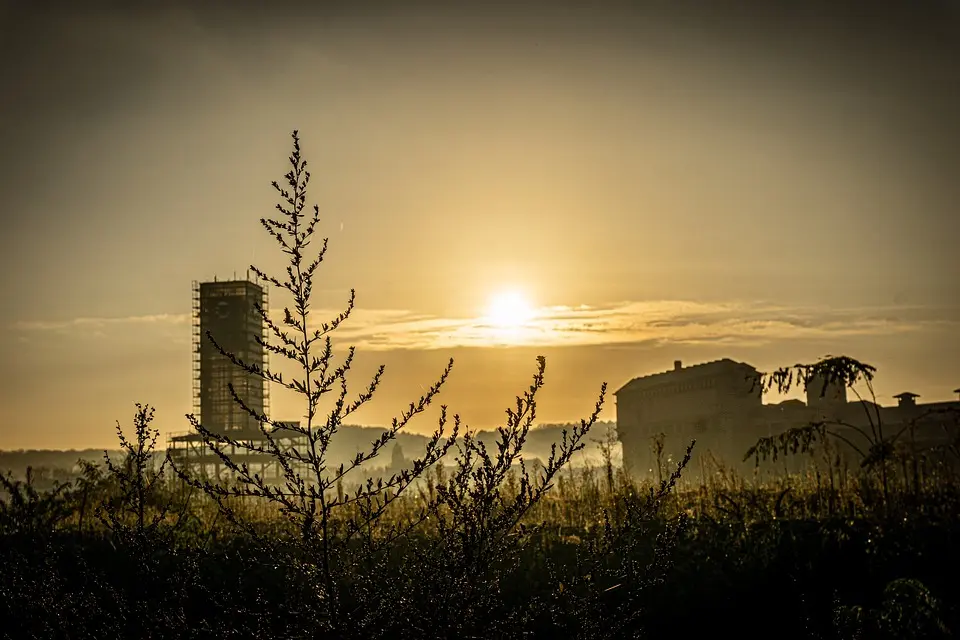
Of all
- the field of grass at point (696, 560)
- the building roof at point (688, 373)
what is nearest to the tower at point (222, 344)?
the building roof at point (688, 373)

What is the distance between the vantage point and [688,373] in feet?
152

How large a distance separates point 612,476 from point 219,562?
17.0ft

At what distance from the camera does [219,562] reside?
8.61 m

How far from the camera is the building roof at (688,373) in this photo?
43406mm

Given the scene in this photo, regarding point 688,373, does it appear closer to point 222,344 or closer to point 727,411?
point 727,411

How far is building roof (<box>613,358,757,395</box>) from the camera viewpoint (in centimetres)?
4341

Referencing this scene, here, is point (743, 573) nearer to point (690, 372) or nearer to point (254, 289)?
point (690, 372)

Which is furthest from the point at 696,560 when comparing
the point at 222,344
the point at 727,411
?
the point at 222,344

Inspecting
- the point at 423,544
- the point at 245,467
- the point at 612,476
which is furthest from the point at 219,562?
the point at 245,467

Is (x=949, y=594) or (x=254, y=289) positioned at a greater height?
(x=254, y=289)

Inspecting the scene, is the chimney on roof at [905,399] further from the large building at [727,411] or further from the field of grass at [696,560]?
the field of grass at [696,560]

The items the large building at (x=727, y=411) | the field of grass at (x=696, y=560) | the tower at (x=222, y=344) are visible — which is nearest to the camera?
Result: the field of grass at (x=696, y=560)

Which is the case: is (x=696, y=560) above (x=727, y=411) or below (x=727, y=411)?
above

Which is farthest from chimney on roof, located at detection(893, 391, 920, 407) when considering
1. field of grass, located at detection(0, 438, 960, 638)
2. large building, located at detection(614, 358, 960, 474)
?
field of grass, located at detection(0, 438, 960, 638)
